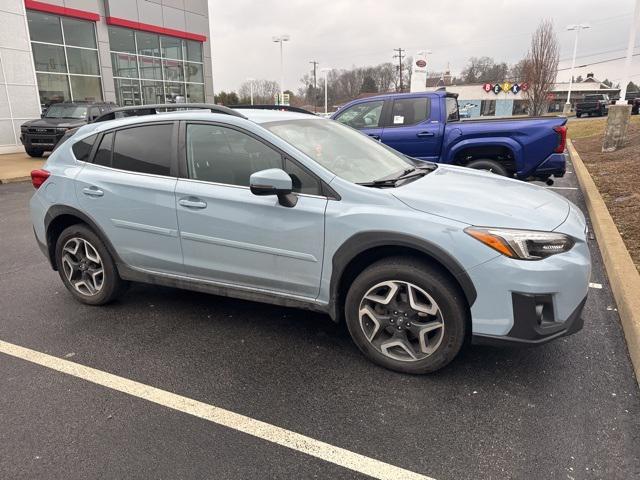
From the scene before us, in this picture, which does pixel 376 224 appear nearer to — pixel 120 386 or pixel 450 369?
pixel 450 369

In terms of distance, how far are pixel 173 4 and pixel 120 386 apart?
2511cm

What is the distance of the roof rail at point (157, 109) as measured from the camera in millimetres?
3766

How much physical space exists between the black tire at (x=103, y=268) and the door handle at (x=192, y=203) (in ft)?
3.32

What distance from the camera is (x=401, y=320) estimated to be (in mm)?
3086

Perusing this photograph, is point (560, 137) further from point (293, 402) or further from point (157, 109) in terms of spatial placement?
point (293, 402)

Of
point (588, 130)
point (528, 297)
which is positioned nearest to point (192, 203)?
point (528, 297)

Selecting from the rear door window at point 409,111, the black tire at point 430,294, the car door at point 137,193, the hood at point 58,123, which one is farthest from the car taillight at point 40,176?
the hood at point 58,123

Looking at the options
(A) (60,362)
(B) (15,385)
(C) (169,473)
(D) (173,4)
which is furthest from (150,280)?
(D) (173,4)

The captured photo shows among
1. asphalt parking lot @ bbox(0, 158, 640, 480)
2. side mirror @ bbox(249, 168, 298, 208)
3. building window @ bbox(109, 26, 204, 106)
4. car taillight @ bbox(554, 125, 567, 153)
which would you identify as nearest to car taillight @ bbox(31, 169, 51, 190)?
asphalt parking lot @ bbox(0, 158, 640, 480)

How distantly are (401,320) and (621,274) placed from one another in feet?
8.21

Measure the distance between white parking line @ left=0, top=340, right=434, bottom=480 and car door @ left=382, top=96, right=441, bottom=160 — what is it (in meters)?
6.12

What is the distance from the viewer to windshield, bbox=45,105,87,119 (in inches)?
619

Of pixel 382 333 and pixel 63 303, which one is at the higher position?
pixel 382 333

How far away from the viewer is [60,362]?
3.38 meters
